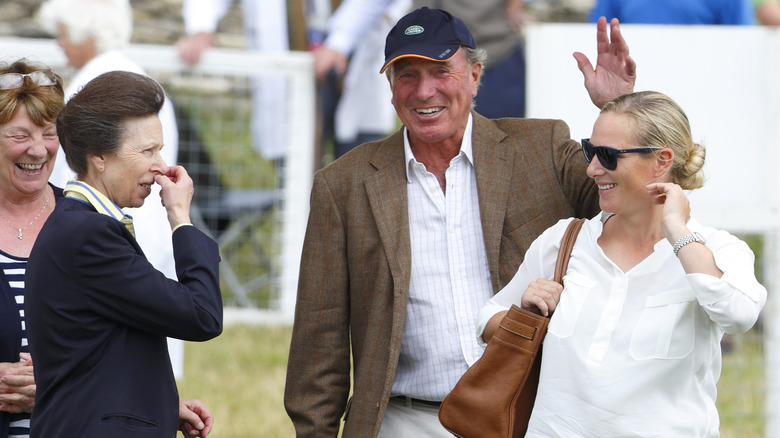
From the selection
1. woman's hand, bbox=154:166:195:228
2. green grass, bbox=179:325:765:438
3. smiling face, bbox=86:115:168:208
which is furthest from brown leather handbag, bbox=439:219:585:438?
green grass, bbox=179:325:765:438

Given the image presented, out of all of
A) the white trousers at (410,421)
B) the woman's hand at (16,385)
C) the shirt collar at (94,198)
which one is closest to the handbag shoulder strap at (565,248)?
the white trousers at (410,421)

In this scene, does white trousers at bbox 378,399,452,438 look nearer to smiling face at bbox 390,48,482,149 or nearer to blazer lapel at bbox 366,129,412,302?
blazer lapel at bbox 366,129,412,302

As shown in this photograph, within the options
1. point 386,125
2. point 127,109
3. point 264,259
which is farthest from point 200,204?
point 127,109

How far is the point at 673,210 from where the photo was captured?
2.74 metres

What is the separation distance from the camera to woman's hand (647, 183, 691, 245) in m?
2.70

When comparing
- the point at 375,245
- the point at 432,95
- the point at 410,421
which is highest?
the point at 432,95

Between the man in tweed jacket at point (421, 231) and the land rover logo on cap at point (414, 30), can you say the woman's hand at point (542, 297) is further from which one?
the land rover logo on cap at point (414, 30)

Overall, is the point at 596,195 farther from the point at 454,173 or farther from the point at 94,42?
the point at 94,42

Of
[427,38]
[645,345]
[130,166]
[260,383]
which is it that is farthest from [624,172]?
[260,383]

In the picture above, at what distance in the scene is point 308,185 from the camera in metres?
7.30

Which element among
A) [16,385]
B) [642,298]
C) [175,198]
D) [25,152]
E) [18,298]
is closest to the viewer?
[642,298]

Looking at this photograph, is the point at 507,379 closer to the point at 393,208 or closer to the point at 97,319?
the point at 393,208

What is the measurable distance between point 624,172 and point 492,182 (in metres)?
0.65

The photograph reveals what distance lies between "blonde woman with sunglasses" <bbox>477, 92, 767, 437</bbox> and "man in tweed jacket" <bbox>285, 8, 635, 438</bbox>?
1.39ft
